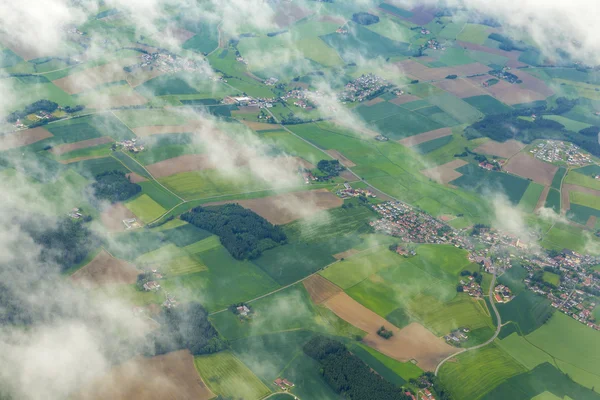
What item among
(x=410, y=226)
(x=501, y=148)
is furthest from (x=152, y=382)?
(x=501, y=148)

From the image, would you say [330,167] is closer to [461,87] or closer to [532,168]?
[532,168]

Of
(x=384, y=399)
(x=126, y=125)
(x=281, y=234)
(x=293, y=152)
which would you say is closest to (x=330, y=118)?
(x=293, y=152)

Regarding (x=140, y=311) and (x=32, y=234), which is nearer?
(x=140, y=311)

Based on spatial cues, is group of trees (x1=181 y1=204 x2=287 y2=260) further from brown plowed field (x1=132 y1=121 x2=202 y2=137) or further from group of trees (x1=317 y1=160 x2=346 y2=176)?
brown plowed field (x1=132 y1=121 x2=202 y2=137)

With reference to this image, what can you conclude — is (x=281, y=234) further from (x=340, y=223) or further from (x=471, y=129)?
(x=471, y=129)

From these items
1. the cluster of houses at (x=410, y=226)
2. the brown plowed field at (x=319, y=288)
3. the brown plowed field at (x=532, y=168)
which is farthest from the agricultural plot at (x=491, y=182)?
the brown plowed field at (x=319, y=288)

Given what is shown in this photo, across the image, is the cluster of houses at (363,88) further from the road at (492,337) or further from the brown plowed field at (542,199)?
the road at (492,337)
